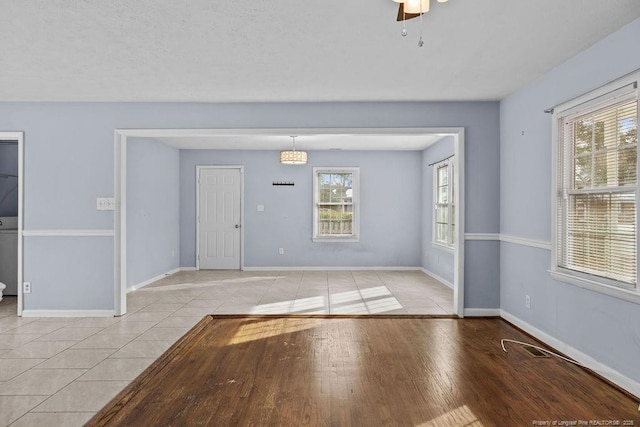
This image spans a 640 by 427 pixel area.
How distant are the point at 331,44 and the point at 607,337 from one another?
9.80ft

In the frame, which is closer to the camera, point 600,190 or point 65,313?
point 600,190

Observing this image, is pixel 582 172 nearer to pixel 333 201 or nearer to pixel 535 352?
pixel 535 352

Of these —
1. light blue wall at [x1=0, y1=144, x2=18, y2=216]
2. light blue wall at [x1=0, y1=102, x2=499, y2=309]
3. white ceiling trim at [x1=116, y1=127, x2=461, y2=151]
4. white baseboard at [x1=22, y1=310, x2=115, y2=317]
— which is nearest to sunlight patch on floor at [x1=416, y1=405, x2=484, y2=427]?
light blue wall at [x1=0, y1=102, x2=499, y2=309]

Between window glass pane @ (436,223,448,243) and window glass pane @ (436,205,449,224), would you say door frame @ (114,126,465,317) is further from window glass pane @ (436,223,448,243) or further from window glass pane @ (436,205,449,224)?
window glass pane @ (436,223,448,243)

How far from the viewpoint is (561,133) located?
3543 mm

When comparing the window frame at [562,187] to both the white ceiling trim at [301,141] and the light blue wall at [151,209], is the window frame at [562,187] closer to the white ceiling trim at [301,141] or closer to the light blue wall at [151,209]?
the white ceiling trim at [301,141]

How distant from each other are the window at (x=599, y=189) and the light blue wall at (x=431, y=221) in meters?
2.91

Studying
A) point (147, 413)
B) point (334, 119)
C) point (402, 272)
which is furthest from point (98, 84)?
point (402, 272)

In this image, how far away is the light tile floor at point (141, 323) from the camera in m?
2.69

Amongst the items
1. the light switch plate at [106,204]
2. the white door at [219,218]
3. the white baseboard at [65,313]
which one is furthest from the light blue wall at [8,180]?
the white door at [219,218]

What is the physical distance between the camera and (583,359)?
3.19 metres

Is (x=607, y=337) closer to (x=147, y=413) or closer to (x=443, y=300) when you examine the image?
(x=443, y=300)

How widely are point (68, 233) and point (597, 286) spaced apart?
210 inches

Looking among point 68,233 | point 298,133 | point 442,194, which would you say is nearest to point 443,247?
point 442,194
